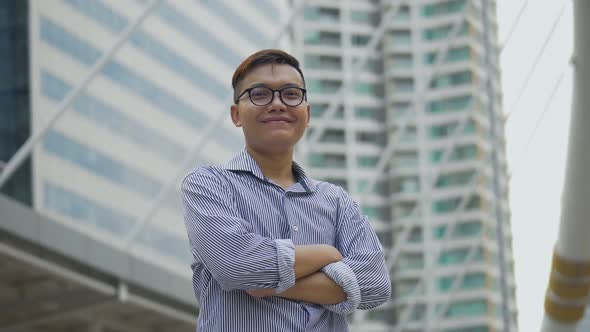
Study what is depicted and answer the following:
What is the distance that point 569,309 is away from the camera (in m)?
7.69

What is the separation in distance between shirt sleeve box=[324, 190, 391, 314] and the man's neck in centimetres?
13

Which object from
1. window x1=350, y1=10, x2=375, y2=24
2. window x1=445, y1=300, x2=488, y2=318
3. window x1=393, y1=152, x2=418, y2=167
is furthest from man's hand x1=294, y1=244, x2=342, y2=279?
window x1=393, y1=152, x2=418, y2=167

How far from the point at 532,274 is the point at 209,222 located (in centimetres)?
2505

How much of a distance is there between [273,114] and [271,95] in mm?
38

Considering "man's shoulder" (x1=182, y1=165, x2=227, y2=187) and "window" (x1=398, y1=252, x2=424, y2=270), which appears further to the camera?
"window" (x1=398, y1=252, x2=424, y2=270)

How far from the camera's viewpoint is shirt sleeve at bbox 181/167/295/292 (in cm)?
209

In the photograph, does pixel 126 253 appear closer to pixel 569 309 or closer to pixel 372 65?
pixel 569 309

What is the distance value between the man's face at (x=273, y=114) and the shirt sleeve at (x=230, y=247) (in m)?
0.12

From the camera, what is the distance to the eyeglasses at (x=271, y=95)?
7.21 ft

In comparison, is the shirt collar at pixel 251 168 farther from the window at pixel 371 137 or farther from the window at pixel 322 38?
the window at pixel 371 137

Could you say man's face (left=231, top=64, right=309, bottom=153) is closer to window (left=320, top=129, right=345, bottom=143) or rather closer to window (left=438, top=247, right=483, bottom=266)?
window (left=320, top=129, right=345, bottom=143)

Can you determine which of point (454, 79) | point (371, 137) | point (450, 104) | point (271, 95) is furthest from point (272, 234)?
point (371, 137)

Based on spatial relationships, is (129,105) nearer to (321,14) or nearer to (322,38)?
(322,38)

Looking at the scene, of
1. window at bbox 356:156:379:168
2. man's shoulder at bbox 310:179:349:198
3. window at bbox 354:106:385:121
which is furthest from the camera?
window at bbox 354:106:385:121
